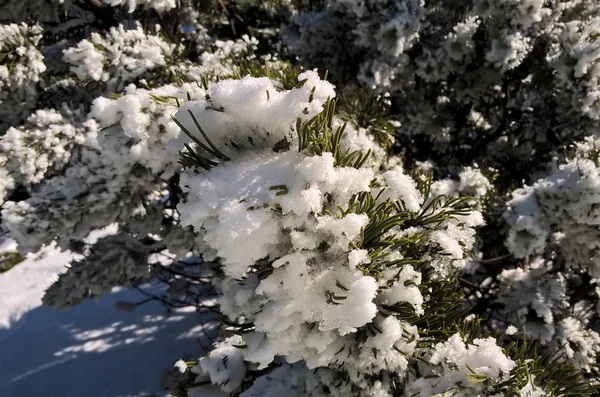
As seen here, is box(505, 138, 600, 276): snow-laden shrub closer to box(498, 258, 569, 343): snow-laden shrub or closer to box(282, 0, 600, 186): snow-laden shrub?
box(498, 258, 569, 343): snow-laden shrub

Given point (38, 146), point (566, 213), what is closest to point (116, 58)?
point (38, 146)

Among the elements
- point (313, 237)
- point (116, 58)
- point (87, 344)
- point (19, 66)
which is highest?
point (19, 66)

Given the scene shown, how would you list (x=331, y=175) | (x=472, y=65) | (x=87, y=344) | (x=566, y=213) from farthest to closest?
(x=87, y=344) → (x=472, y=65) → (x=566, y=213) → (x=331, y=175)

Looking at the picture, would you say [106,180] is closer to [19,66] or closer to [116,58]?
[116,58]

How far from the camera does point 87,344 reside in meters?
6.82

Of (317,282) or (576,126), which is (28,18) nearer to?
(317,282)

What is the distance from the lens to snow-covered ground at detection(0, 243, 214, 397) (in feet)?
20.1

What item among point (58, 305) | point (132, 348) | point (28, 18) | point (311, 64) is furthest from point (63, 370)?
point (311, 64)

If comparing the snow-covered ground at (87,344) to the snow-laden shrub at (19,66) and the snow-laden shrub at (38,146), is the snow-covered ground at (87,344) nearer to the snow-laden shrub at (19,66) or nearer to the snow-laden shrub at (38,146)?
the snow-laden shrub at (38,146)

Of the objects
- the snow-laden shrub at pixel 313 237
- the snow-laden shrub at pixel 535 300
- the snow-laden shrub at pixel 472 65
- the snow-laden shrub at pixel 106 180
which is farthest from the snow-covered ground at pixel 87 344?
the snow-laden shrub at pixel 313 237

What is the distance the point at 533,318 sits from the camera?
3.56 meters

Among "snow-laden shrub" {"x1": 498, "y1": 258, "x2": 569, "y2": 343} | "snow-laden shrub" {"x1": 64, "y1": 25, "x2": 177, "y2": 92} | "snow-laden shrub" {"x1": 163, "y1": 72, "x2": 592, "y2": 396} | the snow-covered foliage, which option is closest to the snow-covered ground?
the snow-covered foliage

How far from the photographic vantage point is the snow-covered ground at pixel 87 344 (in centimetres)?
612

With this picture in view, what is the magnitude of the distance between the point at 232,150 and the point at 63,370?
6736 millimetres
